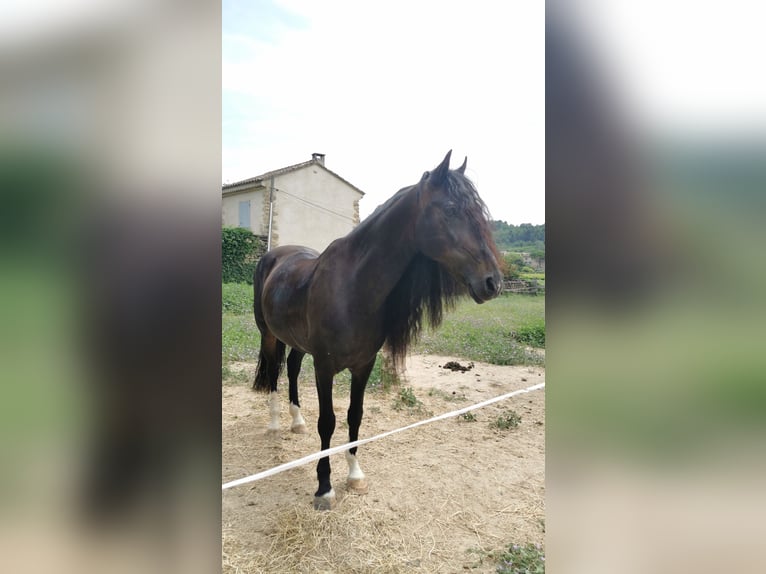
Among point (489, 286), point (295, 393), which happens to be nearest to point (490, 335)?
point (295, 393)

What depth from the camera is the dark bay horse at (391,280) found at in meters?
2.23

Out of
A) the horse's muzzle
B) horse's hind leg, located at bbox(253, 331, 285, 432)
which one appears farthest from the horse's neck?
horse's hind leg, located at bbox(253, 331, 285, 432)

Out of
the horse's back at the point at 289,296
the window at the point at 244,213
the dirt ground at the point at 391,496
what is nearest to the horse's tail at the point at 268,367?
the dirt ground at the point at 391,496

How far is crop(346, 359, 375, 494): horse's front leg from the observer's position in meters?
2.76

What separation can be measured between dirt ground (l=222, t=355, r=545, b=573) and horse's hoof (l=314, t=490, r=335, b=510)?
2.1 inches

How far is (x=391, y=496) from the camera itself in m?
2.79

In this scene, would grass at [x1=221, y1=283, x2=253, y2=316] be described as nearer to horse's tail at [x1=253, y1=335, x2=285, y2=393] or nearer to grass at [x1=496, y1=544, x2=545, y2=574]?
horse's tail at [x1=253, y1=335, x2=285, y2=393]

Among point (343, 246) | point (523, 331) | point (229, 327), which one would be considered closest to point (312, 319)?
point (343, 246)
